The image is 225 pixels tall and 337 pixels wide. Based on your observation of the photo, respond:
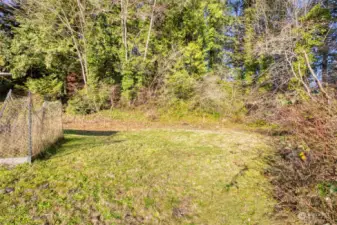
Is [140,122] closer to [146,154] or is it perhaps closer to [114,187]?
[146,154]

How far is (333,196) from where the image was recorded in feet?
8.12

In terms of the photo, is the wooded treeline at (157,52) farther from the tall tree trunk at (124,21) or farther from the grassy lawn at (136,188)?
the grassy lawn at (136,188)

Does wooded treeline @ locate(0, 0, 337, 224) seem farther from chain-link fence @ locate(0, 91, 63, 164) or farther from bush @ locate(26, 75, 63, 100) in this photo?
chain-link fence @ locate(0, 91, 63, 164)

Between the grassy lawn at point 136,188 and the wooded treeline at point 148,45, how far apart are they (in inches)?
281

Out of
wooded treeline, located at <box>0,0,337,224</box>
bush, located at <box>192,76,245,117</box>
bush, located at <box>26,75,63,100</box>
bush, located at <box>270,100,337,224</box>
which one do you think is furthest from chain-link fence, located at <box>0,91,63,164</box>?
bush, located at <box>192,76,245,117</box>

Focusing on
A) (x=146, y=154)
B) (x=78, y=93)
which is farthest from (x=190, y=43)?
(x=146, y=154)

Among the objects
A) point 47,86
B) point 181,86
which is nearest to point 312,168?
point 181,86

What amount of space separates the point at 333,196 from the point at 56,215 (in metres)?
3.35

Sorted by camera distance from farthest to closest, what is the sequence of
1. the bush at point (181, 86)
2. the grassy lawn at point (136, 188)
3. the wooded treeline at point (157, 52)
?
the bush at point (181, 86)
the wooded treeline at point (157, 52)
the grassy lawn at point (136, 188)

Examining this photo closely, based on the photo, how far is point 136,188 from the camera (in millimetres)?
3479

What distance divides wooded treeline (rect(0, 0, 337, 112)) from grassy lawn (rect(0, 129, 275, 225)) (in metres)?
7.14

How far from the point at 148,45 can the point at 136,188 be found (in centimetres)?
1060

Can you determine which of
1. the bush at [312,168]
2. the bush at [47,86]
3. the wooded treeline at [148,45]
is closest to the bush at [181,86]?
the wooded treeline at [148,45]

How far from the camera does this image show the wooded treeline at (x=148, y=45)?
11016 millimetres
